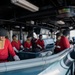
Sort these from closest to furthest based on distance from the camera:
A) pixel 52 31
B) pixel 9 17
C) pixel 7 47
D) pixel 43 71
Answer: pixel 43 71, pixel 7 47, pixel 9 17, pixel 52 31

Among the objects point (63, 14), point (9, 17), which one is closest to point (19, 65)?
point (63, 14)

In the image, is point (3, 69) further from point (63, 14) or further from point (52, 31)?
point (52, 31)

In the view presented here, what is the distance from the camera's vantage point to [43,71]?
7.44ft

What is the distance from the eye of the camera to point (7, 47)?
3.81 m

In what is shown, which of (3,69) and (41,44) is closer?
(3,69)

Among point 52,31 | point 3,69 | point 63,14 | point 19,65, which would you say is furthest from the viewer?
point 52,31

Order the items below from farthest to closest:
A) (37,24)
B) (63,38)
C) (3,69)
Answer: (37,24) → (63,38) → (3,69)

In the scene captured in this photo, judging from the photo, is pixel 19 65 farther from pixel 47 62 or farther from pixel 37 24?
pixel 37 24

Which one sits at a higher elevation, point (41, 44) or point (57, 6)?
point (57, 6)

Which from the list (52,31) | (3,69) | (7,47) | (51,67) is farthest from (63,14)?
(52,31)

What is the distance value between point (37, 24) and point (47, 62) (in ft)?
34.9

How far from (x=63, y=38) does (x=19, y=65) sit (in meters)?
3.87

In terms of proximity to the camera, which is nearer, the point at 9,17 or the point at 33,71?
the point at 33,71

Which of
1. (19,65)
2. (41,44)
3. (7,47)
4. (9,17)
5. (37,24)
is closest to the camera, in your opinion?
(19,65)
